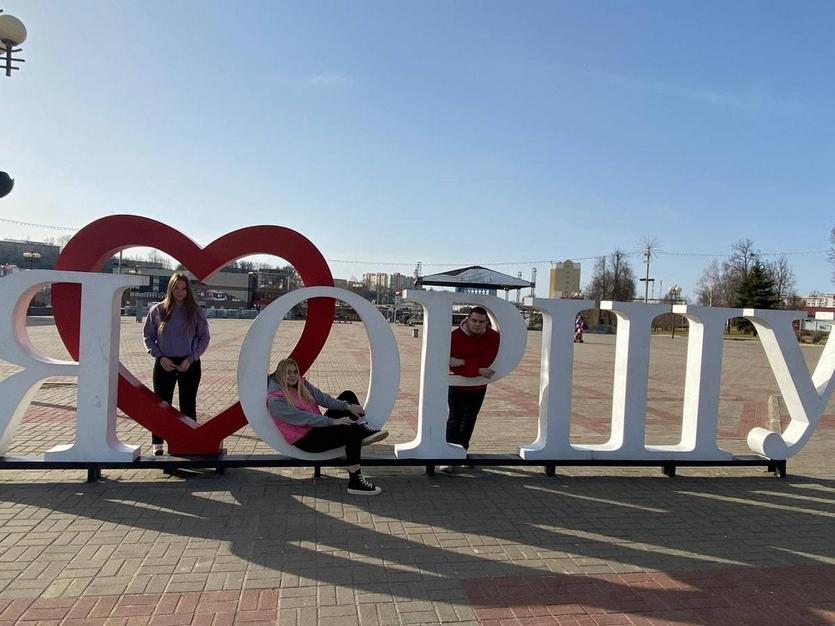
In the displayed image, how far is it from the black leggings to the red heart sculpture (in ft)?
2.29

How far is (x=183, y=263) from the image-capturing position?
495 cm

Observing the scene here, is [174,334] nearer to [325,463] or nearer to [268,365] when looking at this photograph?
[268,365]

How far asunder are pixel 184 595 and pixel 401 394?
749 cm

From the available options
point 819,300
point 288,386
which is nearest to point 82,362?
point 288,386

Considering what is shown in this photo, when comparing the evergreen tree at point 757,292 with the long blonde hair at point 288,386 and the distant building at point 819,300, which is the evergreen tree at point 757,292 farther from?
the long blonde hair at point 288,386

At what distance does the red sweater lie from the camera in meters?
5.26

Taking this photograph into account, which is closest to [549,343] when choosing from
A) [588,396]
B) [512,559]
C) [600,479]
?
[600,479]

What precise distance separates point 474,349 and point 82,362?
3384mm

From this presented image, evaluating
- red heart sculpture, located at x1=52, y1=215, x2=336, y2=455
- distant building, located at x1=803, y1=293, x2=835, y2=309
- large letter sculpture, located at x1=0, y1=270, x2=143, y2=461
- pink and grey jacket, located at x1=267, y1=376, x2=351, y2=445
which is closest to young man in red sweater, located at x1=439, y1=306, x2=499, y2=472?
red heart sculpture, located at x1=52, y1=215, x2=336, y2=455

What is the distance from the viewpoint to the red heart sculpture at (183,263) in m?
4.81

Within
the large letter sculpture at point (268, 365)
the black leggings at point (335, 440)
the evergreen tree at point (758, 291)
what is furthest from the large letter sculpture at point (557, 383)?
the evergreen tree at point (758, 291)

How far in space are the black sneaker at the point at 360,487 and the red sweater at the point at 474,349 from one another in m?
1.33

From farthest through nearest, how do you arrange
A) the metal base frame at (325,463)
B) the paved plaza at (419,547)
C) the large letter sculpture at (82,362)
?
1. the metal base frame at (325,463)
2. the large letter sculpture at (82,362)
3. the paved plaza at (419,547)

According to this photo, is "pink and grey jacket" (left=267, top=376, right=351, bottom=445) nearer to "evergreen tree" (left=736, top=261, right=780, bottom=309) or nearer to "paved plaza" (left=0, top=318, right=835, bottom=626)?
"paved plaza" (left=0, top=318, right=835, bottom=626)
